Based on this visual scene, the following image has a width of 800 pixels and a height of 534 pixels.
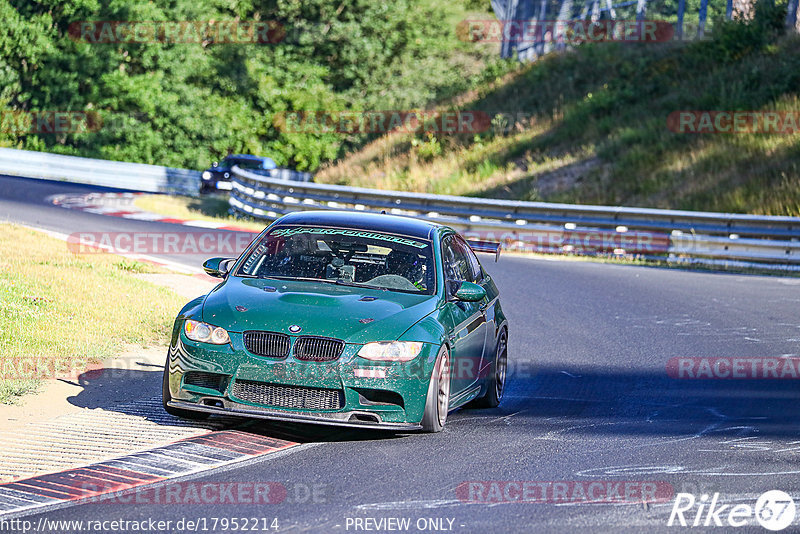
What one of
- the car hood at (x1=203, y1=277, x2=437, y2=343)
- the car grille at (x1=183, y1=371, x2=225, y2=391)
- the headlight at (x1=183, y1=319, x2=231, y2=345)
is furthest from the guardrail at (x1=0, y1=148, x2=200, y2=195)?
the car grille at (x1=183, y1=371, x2=225, y2=391)

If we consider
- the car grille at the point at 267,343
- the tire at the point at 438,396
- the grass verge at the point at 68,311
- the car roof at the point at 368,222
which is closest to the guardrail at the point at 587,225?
the grass verge at the point at 68,311

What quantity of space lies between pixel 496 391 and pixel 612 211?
14.1 m

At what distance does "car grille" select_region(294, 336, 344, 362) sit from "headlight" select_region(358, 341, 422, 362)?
6.1 inches

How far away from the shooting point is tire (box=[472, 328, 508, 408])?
30.3ft

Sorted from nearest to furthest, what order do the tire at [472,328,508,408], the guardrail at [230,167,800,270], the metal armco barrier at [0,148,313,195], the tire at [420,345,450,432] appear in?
the tire at [420,345,450,432]
the tire at [472,328,508,408]
the guardrail at [230,167,800,270]
the metal armco barrier at [0,148,313,195]

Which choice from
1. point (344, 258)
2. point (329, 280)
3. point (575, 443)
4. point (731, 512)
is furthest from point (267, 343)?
point (731, 512)

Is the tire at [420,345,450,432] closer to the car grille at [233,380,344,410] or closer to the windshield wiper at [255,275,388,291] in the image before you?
the car grille at [233,380,344,410]

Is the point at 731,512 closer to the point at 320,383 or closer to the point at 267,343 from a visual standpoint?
the point at 320,383

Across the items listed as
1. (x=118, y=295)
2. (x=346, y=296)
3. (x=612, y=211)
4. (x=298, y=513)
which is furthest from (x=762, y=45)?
(x=298, y=513)

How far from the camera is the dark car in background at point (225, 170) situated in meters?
39.4

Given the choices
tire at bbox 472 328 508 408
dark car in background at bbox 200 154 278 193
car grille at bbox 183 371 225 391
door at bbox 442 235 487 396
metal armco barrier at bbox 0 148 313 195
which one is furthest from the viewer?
metal armco barrier at bbox 0 148 313 195

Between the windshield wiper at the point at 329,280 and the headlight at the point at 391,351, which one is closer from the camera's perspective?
the headlight at the point at 391,351

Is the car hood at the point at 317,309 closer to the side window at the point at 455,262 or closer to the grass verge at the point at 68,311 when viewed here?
the side window at the point at 455,262

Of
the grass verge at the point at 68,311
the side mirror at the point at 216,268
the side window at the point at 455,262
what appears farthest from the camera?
the grass verge at the point at 68,311
